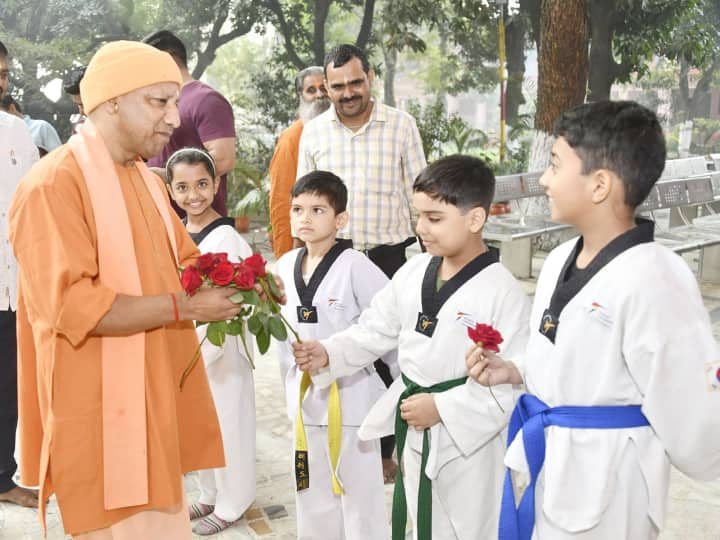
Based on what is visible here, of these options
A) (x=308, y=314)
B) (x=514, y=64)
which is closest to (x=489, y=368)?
(x=308, y=314)

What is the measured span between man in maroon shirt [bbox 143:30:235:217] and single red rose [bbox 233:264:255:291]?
5.47 feet

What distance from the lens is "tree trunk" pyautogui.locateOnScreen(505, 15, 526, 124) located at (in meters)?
11.9

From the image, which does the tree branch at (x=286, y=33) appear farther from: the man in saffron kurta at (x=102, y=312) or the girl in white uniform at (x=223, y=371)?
the man in saffron kurta at (x=102, y=312)

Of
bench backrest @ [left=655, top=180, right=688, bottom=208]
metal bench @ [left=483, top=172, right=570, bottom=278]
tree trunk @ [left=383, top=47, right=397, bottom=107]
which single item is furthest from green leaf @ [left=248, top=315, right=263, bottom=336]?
tree trunk @ [left=383, top=47, right=397, bottom=107]

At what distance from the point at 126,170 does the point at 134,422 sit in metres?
0.73

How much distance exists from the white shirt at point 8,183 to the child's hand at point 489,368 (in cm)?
224

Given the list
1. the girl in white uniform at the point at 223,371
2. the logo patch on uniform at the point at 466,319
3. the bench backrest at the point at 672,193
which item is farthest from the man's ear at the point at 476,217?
the bench backrest at the point at 672,193

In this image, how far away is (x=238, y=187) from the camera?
10672 millimetres

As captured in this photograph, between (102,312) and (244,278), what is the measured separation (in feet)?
1.27

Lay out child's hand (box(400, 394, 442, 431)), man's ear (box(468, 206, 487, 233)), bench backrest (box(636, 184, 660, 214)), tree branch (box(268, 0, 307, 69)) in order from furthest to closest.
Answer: tree branch (box(268, 0, 307, 69)), bench backrest (box(636, 184, 660, 214)), man's ear (box(468, 206, 487, 233)), child's hand (box(400, 394, 442, 431))

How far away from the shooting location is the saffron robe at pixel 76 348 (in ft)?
5.98

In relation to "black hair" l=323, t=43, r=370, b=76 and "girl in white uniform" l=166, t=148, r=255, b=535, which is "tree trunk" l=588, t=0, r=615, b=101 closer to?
"black hair" l=323, t=43, r=370, b=76

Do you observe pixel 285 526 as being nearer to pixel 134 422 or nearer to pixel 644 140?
pixel 134 422

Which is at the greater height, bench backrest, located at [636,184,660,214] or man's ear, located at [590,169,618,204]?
man's ear, located at [590,169,618,204]
